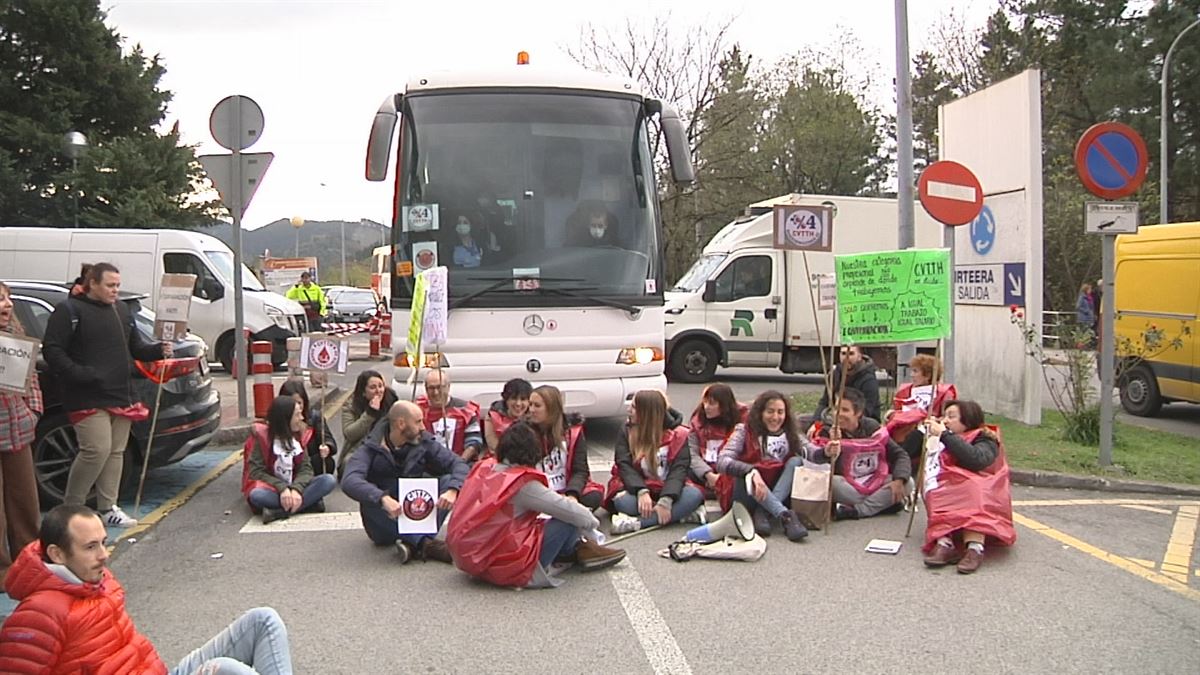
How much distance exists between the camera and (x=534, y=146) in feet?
30.3

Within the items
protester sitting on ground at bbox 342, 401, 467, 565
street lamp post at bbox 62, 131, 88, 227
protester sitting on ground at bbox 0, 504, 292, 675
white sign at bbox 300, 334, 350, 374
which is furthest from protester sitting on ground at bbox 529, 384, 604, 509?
street lamp post at bbox 62, 131, 88, 227

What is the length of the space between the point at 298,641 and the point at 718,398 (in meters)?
3.49

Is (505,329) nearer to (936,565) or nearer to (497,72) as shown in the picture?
(497,72)

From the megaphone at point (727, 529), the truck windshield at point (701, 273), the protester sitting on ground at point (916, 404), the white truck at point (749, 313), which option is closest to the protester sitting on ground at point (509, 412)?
the megaphone at point (727, 529)

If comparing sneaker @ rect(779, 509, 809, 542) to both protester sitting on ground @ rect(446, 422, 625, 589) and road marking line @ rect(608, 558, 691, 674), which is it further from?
protester sitting on ground @ rect(446, 422, 625, 589)

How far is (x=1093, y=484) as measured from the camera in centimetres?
850

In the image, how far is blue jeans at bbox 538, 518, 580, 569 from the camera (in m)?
5.76

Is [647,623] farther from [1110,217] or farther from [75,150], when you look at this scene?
[75,150]

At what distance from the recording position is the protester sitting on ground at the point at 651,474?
6957 millimetres

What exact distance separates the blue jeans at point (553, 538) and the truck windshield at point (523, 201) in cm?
347

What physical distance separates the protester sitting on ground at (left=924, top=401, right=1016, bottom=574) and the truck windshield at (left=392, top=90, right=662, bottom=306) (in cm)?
341

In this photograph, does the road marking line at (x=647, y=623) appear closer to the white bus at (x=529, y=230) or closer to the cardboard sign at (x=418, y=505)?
the cardboard sign at (x=418, y=505)

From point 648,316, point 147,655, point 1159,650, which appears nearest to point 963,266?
point 648,316

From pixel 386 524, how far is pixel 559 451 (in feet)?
4.09
